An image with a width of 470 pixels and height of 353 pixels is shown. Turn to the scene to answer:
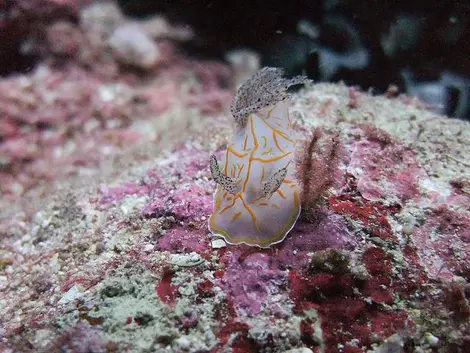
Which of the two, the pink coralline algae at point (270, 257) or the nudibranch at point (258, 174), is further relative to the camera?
the nudibranch at point (258, 174)

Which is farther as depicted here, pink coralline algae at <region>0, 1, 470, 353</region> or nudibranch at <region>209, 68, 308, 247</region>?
nudibranch at <region>209, 68, 308, 247</region>

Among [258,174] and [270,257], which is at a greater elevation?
[258,174]

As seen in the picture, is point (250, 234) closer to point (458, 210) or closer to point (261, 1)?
point (458, 210)

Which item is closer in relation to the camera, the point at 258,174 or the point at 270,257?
the point at 270,257
